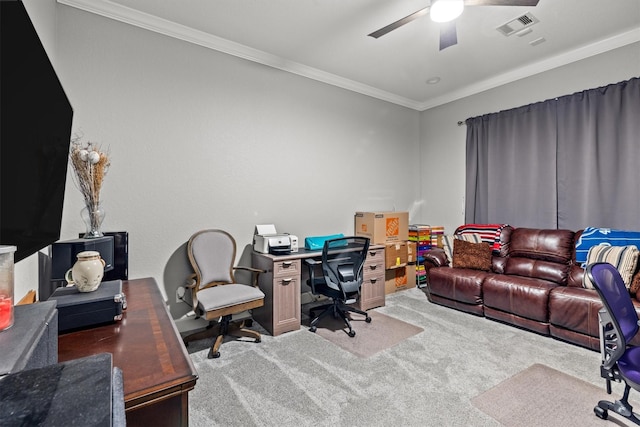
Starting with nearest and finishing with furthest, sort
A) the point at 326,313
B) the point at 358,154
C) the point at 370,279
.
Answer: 1. the point at 326,313
2. the point at 370,279
3. the point at 358,154

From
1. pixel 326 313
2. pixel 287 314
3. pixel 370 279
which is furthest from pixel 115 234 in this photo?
pixel 370 279

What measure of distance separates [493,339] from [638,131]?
8.17 ft

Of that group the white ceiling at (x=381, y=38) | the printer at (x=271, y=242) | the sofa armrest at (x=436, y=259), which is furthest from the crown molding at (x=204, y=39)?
the sofa armrest at (x=436, y=259)

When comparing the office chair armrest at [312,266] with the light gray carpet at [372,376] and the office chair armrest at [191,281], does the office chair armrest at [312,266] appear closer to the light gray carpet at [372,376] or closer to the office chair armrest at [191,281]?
the light gray carpet at [372,376]

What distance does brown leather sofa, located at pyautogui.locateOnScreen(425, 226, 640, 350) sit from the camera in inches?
107

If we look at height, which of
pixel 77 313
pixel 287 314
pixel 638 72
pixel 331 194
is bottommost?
pixel 287 314

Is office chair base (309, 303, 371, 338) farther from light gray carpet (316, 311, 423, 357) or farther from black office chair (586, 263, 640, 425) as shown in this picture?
black office chair (586, 263, 640, 425)

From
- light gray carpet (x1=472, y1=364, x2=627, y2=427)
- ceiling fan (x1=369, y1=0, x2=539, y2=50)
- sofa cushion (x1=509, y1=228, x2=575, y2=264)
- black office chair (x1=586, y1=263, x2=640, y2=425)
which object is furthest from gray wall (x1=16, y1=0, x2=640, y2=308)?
black office chair (x1=586, y1=263, x2=640, y2=425)

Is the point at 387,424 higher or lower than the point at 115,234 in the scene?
lower

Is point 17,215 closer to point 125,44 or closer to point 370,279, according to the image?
point 125,44

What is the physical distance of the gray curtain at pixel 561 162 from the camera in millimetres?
3098

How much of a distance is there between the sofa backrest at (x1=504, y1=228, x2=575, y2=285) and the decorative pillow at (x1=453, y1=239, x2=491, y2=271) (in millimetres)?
243

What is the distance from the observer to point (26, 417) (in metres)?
0.44

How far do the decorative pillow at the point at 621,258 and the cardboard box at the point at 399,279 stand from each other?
2003mm
